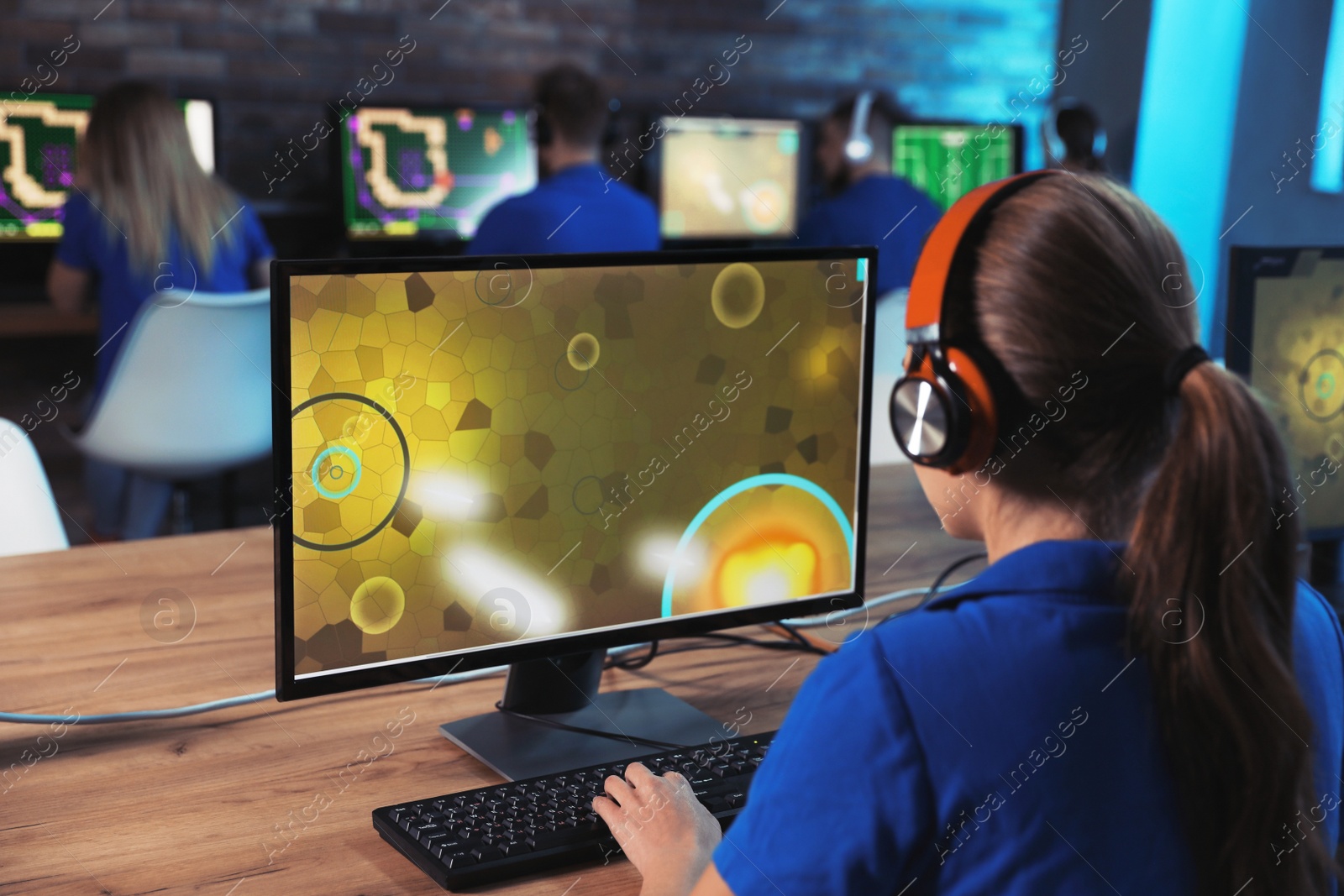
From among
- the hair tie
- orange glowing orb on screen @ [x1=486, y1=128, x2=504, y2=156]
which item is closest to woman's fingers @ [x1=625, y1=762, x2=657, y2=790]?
the hair tie

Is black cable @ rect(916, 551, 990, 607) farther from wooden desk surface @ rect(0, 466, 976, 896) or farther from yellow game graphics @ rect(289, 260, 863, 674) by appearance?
yellow game graphics @ rect(289, 260, 863, 674)

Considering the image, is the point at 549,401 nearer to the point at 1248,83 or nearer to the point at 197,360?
the point at 197,360

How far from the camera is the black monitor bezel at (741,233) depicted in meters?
4.13

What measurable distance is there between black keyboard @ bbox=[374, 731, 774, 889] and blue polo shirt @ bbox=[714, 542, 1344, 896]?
0.24m

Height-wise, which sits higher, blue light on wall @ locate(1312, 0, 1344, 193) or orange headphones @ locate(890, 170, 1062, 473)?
blue light on wall @ locate(1312, 0, 1344, 193)

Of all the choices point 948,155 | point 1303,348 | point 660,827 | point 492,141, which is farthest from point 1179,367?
point 948,155

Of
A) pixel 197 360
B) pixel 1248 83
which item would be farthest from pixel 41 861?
pixel 1248 83

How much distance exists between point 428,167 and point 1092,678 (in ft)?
11.1

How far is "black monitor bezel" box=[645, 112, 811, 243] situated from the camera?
163 inches

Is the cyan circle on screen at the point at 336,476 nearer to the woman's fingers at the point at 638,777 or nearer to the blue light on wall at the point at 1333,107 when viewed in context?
the woman's fingers at the point at 638,777

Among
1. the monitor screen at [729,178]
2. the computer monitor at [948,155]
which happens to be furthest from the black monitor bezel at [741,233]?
the computer monitor at [948,155]

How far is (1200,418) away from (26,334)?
3.20m

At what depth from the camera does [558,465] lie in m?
1.03

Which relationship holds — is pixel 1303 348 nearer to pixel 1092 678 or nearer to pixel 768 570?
pixel 768 570
